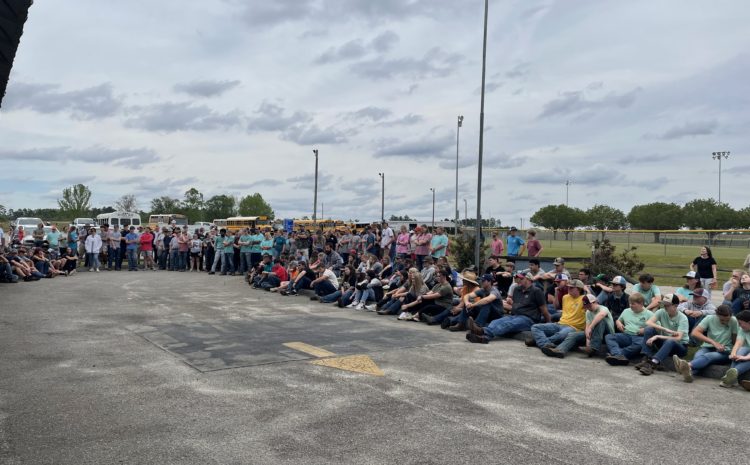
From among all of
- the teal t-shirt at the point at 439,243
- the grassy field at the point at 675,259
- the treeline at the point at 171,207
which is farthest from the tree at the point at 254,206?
the teal t-shirt at the point at 439,243

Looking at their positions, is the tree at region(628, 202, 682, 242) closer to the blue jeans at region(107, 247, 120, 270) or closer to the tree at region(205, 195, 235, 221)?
the tree at region(205, 195, 235, 221)

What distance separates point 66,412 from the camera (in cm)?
585

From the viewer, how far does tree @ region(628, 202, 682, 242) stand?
10131cm

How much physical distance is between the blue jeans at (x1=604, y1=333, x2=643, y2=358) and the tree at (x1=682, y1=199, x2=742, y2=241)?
330 ft

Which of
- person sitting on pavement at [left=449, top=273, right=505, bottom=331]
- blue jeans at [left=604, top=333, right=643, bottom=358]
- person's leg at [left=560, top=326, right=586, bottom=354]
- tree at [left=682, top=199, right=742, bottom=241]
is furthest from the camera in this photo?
tree at [left=682, top=199, right=742, bottom=241]

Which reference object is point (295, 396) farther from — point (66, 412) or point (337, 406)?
point (66, 412)

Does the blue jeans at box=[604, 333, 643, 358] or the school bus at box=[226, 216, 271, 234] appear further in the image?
the school bus at box=[226, 216, 271, 234]

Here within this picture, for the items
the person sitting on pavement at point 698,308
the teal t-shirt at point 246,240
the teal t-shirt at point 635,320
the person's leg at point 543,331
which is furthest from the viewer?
the teal t-shirt at point 246,240

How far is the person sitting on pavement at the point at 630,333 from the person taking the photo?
8.76 metres

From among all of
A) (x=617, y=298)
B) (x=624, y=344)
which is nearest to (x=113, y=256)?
(x=617, y=298)

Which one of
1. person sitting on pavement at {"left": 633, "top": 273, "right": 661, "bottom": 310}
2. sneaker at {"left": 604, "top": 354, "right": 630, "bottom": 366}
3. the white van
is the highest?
the white van

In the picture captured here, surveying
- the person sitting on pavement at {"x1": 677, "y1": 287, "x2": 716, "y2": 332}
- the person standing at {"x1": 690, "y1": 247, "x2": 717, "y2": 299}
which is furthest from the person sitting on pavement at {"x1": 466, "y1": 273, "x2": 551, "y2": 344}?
the person standing at {"x1": 690, "y1": 247, "x2": 717, "y2": 299}

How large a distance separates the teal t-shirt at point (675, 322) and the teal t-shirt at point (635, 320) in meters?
0.27

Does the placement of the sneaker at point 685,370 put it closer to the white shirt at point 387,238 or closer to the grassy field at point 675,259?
the white shirt at point 387,238
